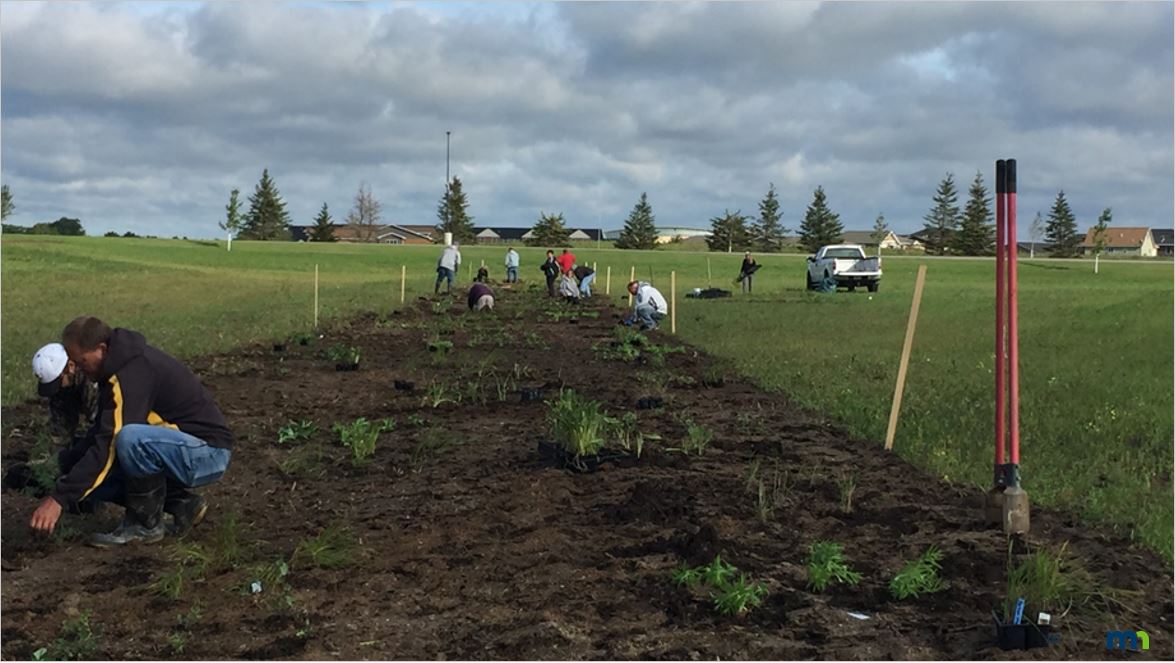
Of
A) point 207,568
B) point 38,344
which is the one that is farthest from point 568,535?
point 38,344

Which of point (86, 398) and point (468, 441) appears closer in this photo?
point (86, 398)

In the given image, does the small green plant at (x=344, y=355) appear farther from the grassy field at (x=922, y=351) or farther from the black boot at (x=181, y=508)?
the black boot at (x=181, y=508)

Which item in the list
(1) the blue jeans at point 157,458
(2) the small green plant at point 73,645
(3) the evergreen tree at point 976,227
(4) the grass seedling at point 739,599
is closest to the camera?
(2) the small green plant at point 73,645

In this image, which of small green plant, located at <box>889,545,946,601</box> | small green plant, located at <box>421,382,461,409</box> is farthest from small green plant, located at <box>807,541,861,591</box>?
small green plant, located at <box>421,382,461,409</box>

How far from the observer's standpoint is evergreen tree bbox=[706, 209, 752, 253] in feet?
331

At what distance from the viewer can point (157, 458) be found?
5379mm

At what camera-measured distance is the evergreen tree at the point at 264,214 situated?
11725 centimetres

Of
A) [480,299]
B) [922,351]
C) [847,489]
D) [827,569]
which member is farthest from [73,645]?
[480,299]

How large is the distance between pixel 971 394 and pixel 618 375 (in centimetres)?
386

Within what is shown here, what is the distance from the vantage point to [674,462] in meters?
6.95

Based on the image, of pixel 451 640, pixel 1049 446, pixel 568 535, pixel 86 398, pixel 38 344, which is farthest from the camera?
pixel 38 344

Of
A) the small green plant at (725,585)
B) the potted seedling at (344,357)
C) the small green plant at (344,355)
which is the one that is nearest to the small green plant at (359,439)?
the small green plant at (725,585)

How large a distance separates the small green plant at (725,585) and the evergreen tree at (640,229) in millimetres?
106351

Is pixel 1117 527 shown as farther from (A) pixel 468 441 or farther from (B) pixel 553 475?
(A) pixel 468 441
